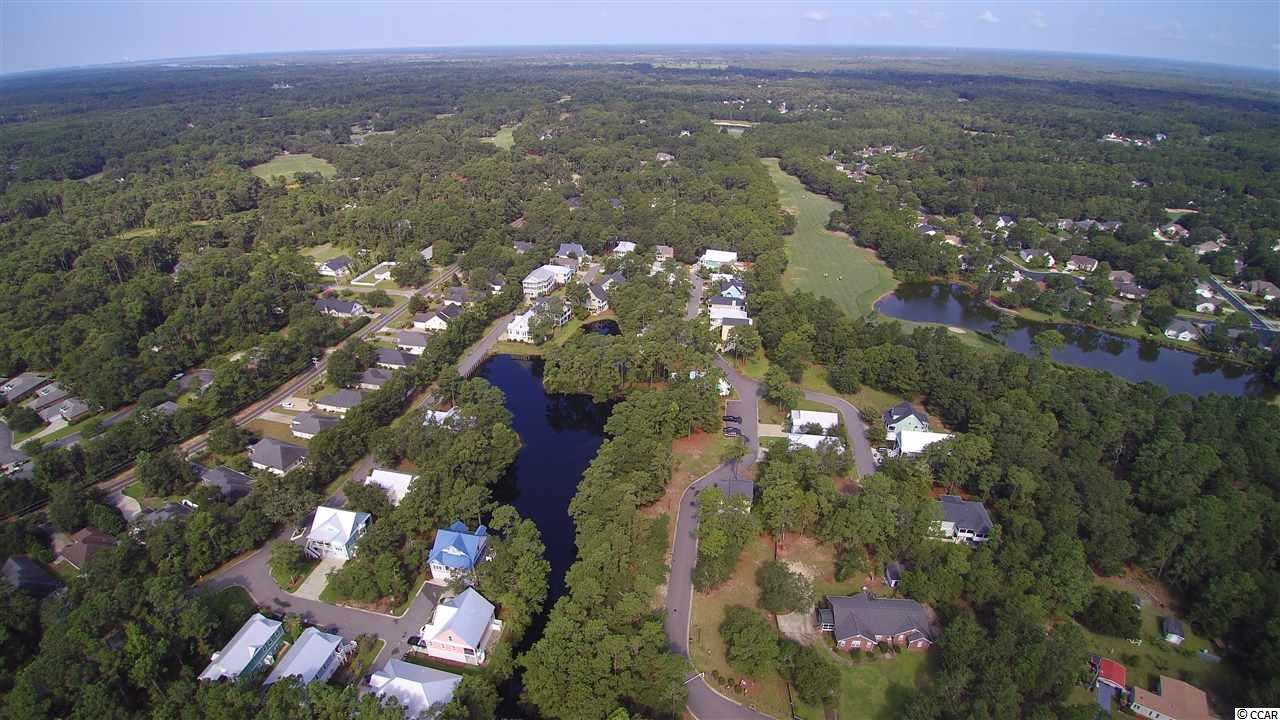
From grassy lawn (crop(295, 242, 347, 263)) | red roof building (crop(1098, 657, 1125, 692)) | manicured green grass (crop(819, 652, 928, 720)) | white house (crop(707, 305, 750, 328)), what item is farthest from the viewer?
grassy lawn (crop(295, 242, 347, 263))

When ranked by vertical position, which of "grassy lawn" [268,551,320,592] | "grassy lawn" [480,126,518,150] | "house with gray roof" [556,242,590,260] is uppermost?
"grassy lawn" [480,126,518,150]

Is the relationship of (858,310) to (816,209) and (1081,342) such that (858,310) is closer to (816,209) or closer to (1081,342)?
(1081,342)

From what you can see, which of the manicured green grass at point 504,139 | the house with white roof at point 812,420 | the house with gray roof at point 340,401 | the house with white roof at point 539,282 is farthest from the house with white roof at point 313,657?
the manicured green grass at point 504,139

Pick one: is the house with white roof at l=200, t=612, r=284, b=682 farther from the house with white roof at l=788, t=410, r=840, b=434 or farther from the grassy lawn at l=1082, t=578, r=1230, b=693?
the grassy lawn at l=1082, t=578, r=1230, b=693

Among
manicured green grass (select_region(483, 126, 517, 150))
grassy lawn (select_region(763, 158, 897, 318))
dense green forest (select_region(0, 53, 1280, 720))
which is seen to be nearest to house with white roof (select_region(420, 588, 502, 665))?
dense green forest (select_region(0, 53, 1280, 720))

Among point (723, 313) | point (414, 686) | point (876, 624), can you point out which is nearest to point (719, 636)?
point (876, 624)

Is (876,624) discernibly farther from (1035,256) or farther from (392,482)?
(1035,256)
